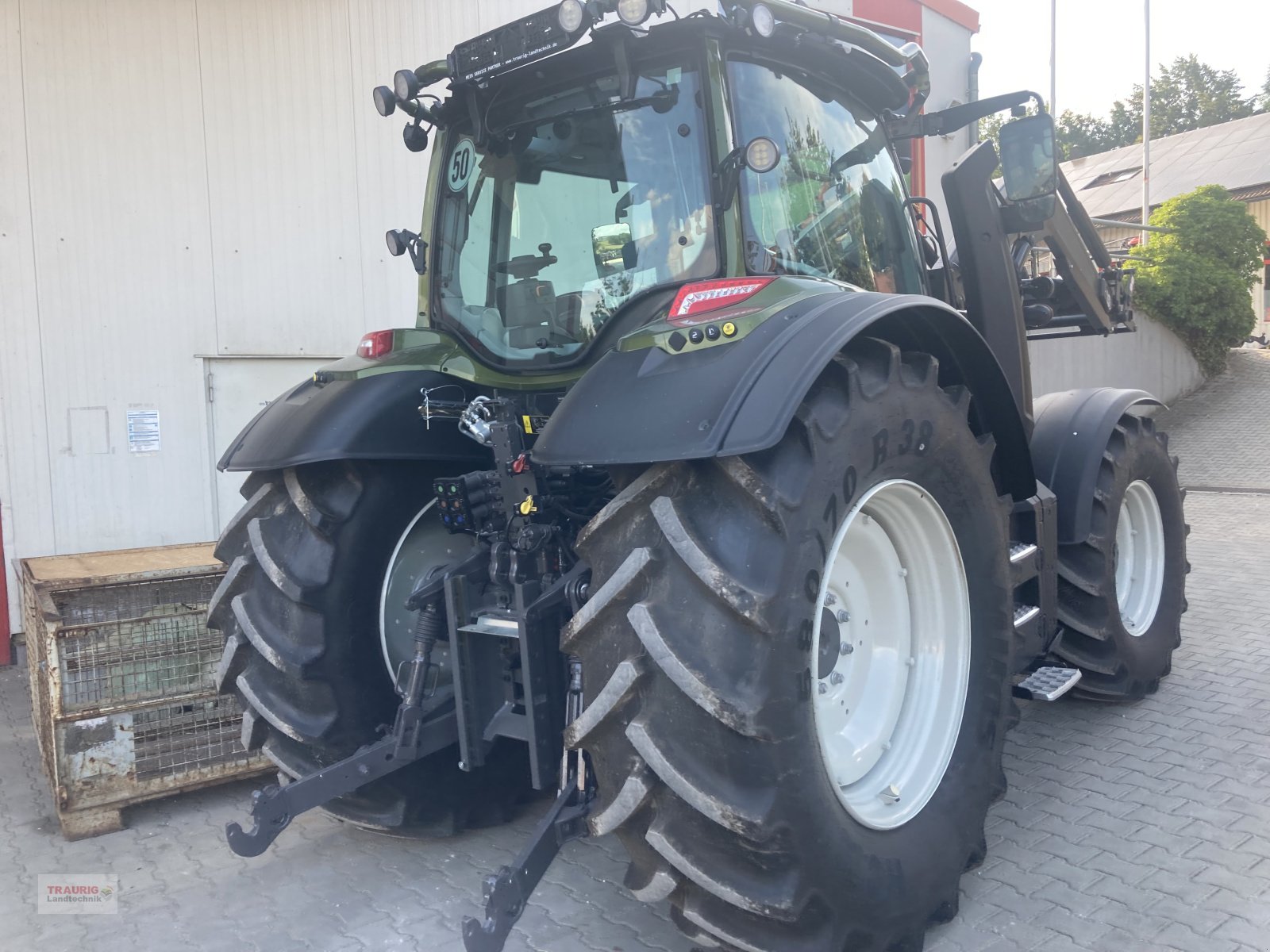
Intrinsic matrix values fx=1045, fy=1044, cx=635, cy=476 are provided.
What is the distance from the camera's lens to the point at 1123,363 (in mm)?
15461

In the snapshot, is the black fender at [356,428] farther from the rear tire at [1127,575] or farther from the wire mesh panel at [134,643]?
the rear tire at [1127,575]

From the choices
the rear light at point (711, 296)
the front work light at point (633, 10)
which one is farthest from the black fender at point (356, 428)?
the front work light at point (633, 10)

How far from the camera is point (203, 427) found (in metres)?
6.76

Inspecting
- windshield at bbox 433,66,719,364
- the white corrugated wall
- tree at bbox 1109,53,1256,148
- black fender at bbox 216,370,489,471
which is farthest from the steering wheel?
tree at bbox 1109,53,1256,148

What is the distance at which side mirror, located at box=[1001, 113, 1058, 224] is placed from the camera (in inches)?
136

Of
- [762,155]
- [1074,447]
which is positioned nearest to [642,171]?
[762,155]

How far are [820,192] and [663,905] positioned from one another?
214 cm

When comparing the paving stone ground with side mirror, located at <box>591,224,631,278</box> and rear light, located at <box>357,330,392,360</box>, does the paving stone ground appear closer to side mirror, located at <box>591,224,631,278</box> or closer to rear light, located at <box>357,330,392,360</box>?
rear light, located at <box>357,330,392,360</box>

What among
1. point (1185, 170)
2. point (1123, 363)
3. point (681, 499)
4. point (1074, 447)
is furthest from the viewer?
point (1185, 170)

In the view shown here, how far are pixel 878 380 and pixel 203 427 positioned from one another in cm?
544

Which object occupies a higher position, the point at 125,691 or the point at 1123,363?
the point at 1123,363

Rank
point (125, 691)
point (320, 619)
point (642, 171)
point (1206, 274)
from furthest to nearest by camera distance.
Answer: point (1206, 274)
point (125, 691)
point (320, 619)
point (642, 171)

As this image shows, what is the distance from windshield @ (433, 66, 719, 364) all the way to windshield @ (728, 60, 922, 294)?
15cm

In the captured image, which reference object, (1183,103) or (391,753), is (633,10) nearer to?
(391,753)
